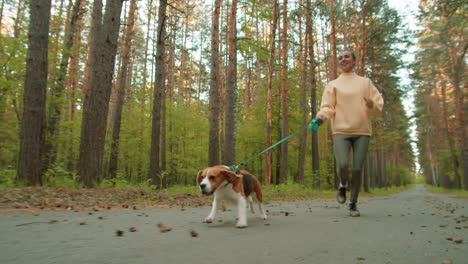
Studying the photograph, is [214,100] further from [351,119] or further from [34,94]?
[351,119]

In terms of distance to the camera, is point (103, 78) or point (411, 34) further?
point (411, 34)

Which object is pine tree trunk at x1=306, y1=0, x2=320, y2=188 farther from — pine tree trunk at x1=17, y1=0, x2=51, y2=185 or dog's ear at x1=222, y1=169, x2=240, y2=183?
dog's ear at x1=222, y1=169, x2=240, y2=183

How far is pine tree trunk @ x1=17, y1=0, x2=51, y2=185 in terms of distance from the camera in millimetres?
8359

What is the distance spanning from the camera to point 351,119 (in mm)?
5547

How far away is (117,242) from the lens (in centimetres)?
283

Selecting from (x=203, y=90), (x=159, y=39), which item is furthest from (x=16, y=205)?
(x=203, y=90)

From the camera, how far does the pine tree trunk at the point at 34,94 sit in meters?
8.36

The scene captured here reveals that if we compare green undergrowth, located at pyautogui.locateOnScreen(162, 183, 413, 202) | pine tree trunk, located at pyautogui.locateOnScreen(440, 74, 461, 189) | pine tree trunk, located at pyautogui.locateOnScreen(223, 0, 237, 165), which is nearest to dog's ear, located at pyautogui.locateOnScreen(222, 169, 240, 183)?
green undergrowth, located at pyautogui.locateOnScreen(162, 183, 413, 202)

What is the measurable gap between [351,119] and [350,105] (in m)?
0.27

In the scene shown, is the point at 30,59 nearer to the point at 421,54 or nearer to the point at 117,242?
the point at 117,242

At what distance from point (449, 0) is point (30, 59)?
18493mm

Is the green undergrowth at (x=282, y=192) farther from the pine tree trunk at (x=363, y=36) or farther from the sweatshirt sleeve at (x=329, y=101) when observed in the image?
the pine tree trunk at (x=363, y=36)

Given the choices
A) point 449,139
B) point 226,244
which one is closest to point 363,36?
point 449,139

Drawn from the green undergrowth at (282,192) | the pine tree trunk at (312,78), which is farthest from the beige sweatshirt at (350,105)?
the pine tree trunk at (312,78)
